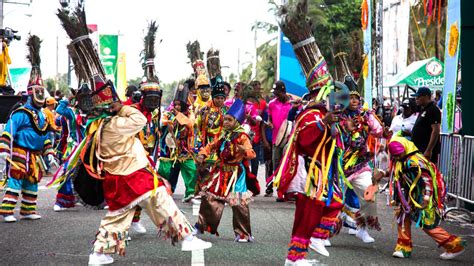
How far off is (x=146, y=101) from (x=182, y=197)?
17.6 ft

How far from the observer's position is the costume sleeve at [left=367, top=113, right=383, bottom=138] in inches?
399

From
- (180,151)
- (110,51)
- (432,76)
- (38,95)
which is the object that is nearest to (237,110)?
(38,95)

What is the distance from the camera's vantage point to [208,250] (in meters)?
9.01

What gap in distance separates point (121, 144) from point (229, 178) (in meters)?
2.09

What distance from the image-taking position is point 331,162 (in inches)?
311

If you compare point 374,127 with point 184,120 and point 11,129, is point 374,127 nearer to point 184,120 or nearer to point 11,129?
point 184,120

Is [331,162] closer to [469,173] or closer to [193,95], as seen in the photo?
[469,173]

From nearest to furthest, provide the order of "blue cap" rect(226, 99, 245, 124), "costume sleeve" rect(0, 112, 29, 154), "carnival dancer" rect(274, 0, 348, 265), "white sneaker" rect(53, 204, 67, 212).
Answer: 1. "carnival dancer" rect(274, 0, 348, 265)
2. "blue cap" rect(226, 99, 245, 124)
3. "costume sleeve" rect(0, 112, 29, 154)
4. "white sneaker" rect(53, 204, 67, 212)

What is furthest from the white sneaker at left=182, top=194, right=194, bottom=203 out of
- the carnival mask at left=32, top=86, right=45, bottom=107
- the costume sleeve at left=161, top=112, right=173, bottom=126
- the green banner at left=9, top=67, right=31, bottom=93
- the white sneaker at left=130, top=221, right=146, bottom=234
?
the green banner at left=9, top=67, right=31, bottom=93

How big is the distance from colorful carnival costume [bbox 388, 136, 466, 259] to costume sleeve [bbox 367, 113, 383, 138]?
116 cm

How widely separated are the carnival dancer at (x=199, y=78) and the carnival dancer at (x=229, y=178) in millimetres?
2859

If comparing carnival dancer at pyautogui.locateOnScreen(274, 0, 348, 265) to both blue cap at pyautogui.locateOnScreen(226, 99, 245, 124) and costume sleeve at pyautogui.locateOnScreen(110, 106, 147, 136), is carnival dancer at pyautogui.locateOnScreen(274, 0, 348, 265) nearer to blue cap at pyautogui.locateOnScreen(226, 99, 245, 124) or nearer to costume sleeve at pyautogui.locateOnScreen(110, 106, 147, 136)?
costume sleeve at pyautogui.locateOnScreen(110, 106, 147, 136)

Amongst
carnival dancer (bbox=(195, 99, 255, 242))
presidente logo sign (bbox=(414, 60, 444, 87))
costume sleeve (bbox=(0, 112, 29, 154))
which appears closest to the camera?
carnival dancer (bbox=(195, 99, 255, 242))

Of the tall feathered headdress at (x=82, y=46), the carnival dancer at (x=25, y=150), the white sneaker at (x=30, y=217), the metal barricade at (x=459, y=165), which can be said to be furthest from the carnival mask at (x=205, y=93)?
the tall feathered headdress at (x=82, y=46)
